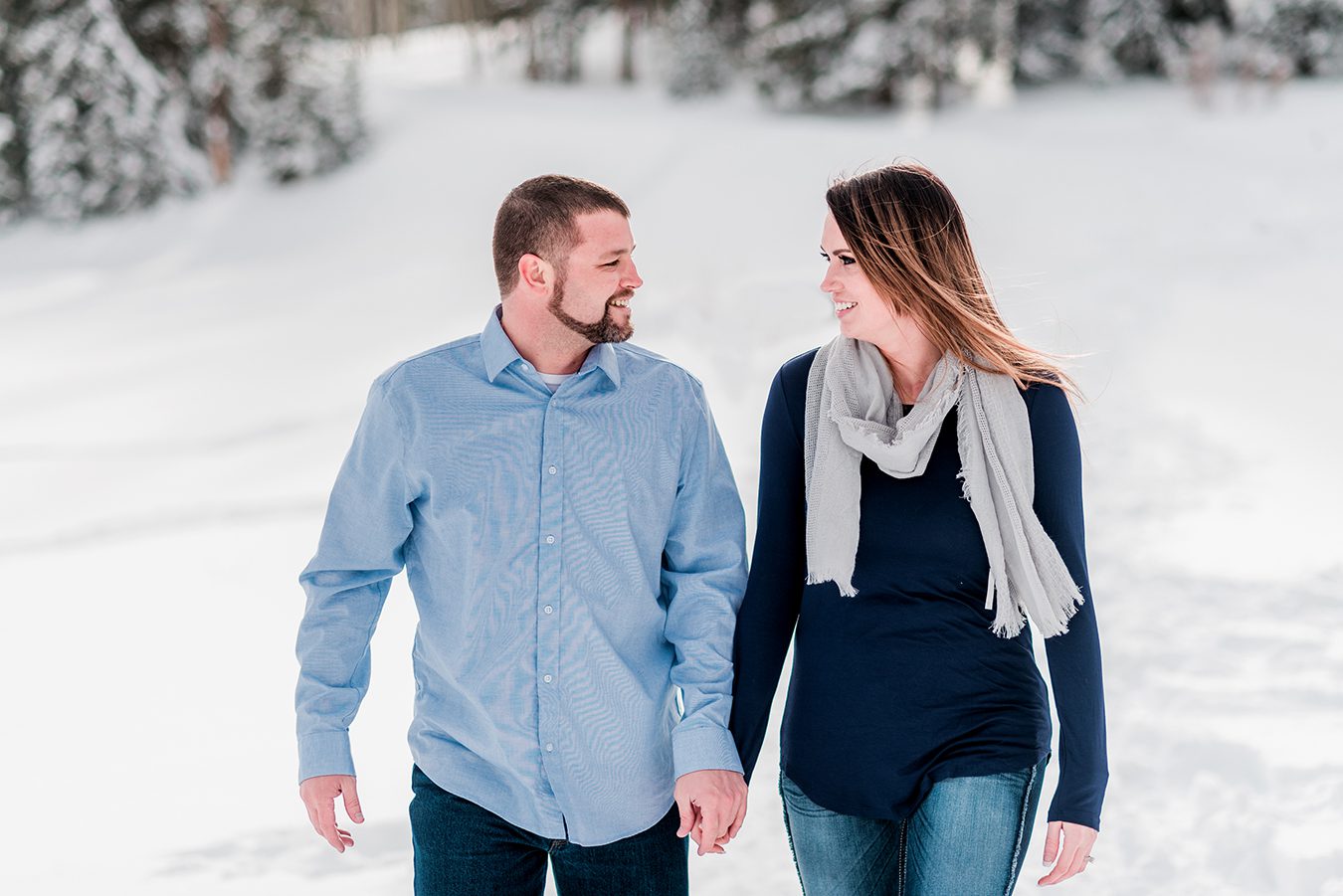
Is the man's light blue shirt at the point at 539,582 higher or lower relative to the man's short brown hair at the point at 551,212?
A: lower

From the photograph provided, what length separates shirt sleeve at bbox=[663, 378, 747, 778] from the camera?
2592 millimetres

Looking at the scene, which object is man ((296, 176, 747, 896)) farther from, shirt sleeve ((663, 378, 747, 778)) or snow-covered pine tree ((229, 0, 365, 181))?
snow-covered pine tree ((229, 0, 365, 181))

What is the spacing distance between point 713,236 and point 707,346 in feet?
15.8

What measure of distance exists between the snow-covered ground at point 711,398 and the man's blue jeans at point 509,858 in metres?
1.38

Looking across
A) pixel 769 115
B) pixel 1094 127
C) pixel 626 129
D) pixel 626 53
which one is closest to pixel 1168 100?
pixel 1094 127

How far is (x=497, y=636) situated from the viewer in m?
2.62

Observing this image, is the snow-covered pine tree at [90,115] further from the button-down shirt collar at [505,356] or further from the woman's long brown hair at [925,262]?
A: the woman's long brown hair at [925,262]

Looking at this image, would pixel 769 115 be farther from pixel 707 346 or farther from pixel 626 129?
pixel 707 346

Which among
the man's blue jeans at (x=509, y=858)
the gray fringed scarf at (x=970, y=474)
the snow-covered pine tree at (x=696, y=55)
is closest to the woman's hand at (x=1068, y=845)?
the gray fringed scarf at (x=970, y=474)

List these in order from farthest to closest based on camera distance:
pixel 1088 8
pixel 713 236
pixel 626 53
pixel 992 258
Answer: pixel 626 53 < pixel 1088 8 < pixel 713 236 < pixel 992 258

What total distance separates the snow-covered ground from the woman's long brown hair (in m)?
0.33

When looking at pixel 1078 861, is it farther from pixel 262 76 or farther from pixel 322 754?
pixel 262 76

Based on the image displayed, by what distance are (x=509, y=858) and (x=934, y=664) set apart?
3.06 ft

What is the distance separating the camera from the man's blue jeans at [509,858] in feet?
8.52
